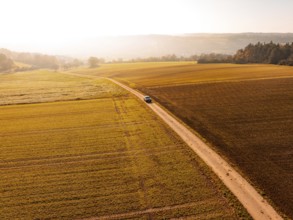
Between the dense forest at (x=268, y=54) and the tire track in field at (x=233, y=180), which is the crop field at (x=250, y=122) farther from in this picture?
the dense forest at (x=268, y=54)

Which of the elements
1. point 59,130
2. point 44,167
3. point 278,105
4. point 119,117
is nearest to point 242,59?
point 278,105

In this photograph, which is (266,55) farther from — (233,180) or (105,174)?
(105,174)

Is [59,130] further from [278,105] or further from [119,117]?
[278,105]

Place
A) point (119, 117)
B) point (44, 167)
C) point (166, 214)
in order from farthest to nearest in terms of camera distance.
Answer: point (119, 117) → point (44, 167) → point (166, 214)

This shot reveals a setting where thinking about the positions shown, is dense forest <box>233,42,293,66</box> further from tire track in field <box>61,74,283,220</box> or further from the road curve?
the road curve

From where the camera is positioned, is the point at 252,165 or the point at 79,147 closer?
the point at 252,165

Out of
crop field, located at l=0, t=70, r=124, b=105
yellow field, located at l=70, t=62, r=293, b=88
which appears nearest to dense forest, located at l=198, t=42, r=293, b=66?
yellow field, located at l=70, t=62, r=293, b=88

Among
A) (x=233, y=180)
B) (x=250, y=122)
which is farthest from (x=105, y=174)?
(x=250, y=122)
